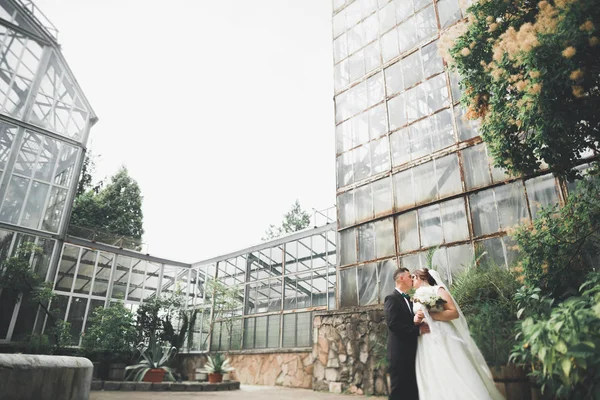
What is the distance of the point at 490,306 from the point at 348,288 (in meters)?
4.19

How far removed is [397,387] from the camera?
3.21 m

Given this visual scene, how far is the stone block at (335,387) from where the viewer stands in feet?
27.4

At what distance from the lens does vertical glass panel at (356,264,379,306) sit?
8828 millimetres

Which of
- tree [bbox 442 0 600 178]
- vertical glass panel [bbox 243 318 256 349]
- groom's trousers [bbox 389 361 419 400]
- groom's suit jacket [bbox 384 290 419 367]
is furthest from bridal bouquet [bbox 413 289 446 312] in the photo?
vertical glass panel [bbox 243 318 256 349]

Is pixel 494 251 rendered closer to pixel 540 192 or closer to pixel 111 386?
pixel 540 192

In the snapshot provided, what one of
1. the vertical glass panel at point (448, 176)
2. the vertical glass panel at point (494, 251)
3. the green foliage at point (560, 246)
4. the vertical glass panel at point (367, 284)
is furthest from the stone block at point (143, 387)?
the green foliage at point (560, 246)

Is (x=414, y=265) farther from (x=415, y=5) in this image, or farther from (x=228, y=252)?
(x=228, y=252)

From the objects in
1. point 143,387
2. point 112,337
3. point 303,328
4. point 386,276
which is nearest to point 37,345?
point 112,337

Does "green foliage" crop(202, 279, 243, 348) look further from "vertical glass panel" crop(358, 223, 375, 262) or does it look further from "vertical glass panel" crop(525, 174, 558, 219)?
"vertical glass panel" crop(525, 174, 558, 219)

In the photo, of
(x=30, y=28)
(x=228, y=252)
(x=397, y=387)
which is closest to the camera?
(x=397, y=387)

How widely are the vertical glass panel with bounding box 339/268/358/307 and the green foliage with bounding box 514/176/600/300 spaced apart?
15.5 ft

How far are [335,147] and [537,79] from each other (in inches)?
292

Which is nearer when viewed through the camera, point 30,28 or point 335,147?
point 335,147

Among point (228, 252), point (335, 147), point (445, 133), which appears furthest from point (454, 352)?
point (228, 252)
